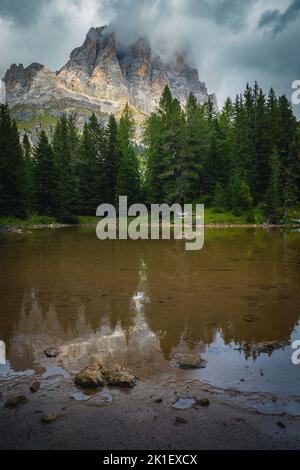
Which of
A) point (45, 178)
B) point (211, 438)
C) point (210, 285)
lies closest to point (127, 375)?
point (211, 438)

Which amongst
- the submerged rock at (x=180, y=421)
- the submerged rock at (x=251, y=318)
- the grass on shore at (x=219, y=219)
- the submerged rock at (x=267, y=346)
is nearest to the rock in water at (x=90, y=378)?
the submerged rock at (x=180, y=421)

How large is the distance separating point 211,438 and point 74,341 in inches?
179

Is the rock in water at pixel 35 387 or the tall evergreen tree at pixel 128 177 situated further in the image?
the tall evergreen tree at pixel 128 177

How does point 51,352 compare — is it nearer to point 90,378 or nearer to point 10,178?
point 90,378

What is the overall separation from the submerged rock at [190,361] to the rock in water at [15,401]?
9.56ft

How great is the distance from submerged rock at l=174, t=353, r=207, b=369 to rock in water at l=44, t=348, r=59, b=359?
250cm

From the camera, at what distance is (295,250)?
24.9 meters

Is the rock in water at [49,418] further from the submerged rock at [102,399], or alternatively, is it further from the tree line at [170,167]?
the tree line at [170,167]

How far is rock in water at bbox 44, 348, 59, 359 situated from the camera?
25.1 ft

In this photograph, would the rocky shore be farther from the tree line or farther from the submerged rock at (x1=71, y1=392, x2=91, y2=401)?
the tree line

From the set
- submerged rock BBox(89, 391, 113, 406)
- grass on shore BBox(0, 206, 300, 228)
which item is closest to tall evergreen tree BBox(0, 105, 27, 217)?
grass on shore BBox(0, 206, 300, 228)

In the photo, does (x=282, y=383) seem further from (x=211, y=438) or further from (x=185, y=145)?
(x=185, y=145)

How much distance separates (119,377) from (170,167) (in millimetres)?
53790

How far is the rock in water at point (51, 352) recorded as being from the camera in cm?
765
